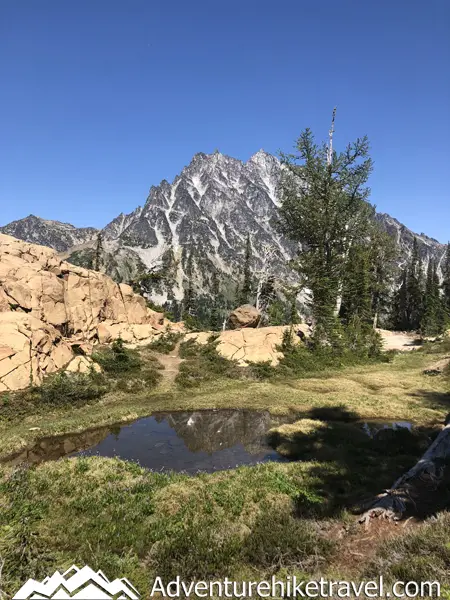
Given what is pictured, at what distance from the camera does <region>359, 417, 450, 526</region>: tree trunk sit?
8555 millimetres

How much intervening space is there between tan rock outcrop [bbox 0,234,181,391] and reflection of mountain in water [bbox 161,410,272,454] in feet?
33.6

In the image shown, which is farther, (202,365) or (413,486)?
(202,365)

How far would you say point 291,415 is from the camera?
22.4m

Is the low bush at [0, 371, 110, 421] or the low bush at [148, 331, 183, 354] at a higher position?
the low bush at [148, 331, 183, 354]

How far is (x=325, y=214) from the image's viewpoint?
38.5 meters

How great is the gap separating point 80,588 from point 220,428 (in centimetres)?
1464

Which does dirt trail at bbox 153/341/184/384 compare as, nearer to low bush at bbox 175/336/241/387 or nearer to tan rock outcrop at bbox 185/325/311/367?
low bush at bbox 175/336/241/387

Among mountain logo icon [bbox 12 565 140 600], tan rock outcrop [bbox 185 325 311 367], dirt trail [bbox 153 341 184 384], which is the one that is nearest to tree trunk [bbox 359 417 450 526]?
mountain logo icon [bbox 12 565 140 600]

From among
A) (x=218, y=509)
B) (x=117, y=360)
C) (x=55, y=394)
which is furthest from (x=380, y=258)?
(x=218, y=509)

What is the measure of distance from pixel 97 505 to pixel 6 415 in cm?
1367

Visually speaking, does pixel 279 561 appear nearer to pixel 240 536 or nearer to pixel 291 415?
pixel 240 536

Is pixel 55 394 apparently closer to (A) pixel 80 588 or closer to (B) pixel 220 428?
(B) pixel 220 428

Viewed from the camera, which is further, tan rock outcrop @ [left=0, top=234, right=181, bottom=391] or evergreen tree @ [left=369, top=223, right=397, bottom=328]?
evergreen tree @ [left=369, top=223, right=397, bottom=328]

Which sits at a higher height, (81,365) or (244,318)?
(244,318)
